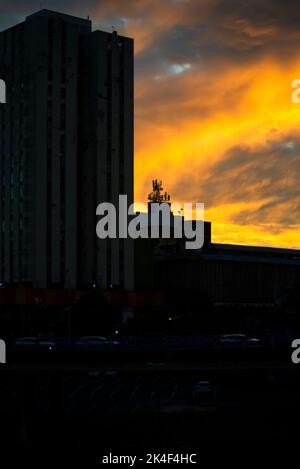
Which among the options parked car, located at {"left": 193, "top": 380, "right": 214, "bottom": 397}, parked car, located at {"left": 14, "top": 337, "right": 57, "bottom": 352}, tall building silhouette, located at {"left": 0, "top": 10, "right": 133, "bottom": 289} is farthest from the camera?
tall building silhouette, located at {"left": 0, "top": 10, "right": 133, "bottom": 289}

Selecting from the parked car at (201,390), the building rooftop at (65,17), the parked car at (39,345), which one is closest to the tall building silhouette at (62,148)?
the building rooftop at (65,17)

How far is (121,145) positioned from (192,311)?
4028 cm

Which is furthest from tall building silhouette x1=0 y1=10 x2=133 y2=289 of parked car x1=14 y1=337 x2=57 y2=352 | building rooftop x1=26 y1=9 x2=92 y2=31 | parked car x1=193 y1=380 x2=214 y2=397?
parked car x1=14 y1=337 x2=57 y2=352

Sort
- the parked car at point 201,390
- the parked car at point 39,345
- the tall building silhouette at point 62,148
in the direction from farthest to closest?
the tall building silhouette at point 62,148 → the parked car at point 201,390 → the parked car at point 39,345

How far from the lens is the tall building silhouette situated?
169750 millimetres

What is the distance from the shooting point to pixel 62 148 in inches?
6895

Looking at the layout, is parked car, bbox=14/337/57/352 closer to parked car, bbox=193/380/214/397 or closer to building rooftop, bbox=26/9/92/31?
parked car, bbox=193/380/214/397

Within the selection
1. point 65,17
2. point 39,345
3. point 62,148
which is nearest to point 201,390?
point 39,345

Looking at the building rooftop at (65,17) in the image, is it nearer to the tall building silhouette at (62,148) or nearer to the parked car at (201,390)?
the tall building silhouette at (62,148)

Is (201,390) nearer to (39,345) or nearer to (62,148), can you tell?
(39,345)

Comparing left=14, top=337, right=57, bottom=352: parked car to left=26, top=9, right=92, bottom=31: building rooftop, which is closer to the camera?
left=14, top=337, right=57, bottom=352: parked car

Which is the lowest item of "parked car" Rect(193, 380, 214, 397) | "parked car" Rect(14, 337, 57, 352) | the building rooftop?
"parked car" Rect(193, 380, 214, 397)

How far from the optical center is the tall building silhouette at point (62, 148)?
170 meters

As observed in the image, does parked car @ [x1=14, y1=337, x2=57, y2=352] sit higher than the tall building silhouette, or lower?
lower
